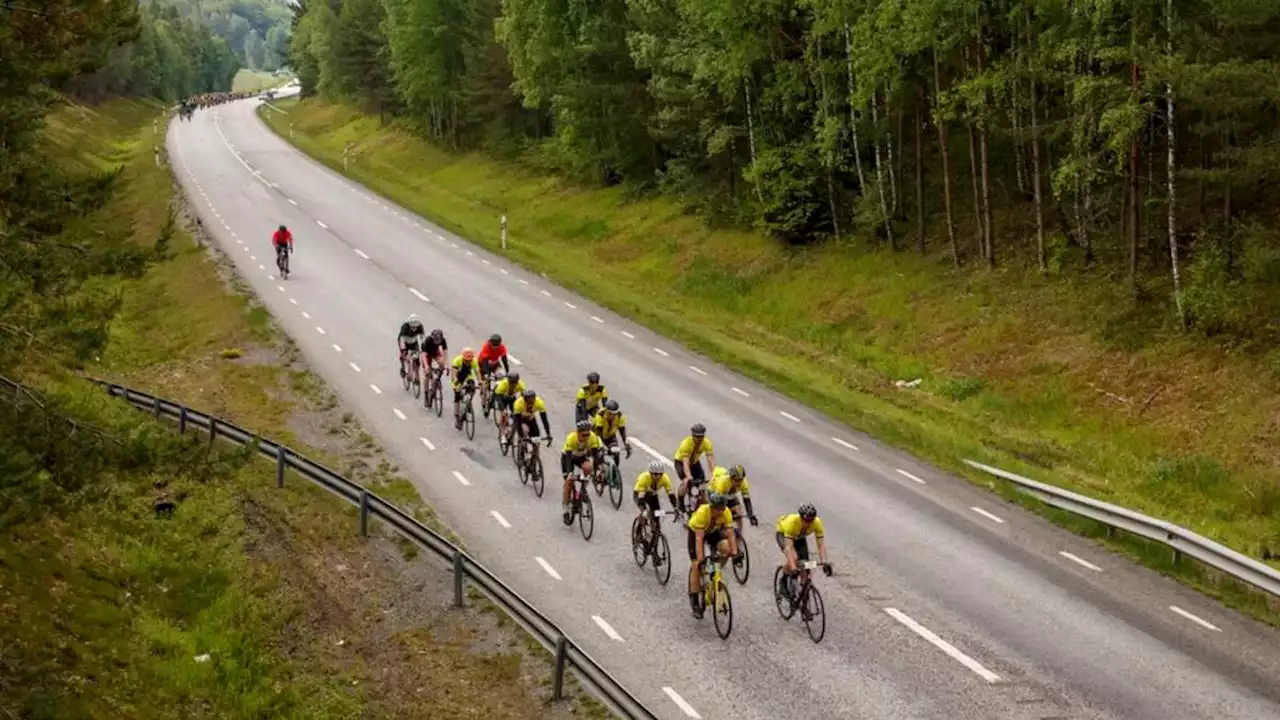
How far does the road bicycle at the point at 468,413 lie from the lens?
22672 millimetres

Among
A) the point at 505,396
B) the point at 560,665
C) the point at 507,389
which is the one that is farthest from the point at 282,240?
the point at 560,665

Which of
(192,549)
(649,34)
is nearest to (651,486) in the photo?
(192,549)

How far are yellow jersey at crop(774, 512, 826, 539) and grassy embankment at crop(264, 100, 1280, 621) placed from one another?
19.5 ft

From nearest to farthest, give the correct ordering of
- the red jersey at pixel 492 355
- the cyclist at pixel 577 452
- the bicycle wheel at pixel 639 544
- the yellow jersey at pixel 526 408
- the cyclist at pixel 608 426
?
the bicycle wheel at pixel 639 544 → the cyclist at pixel 577 452 → the cyclist at pixel 608 426 → the yellow jersey at pixel 526 408 → the red jersey at pixel 492 355

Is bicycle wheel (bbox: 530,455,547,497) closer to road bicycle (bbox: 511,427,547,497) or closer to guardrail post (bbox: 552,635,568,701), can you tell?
road bicycle (bbox: 511,427,547,497)

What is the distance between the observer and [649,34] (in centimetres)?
4309

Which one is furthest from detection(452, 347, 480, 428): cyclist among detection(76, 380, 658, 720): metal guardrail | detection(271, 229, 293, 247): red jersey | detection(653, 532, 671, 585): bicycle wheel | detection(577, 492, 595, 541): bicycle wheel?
detection(271, 229, 293, 247): red jersey

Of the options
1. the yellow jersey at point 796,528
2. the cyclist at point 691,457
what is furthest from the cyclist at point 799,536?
the cyclist at point 691,457

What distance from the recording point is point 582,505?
17672mm

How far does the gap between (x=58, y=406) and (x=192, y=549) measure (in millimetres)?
5797

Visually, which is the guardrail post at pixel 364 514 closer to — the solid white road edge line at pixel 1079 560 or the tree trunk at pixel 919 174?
the solid white road edge line at pixel 1079 560

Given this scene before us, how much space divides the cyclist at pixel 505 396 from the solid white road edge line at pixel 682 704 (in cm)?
829

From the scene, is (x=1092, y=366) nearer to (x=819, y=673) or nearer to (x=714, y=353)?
(x=714, y=353)

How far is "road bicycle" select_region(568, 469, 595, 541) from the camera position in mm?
17562
